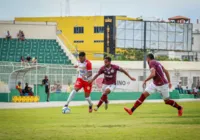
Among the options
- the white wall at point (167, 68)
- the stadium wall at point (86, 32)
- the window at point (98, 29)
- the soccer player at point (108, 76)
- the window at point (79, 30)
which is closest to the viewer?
the soccer player at point (108, 76)

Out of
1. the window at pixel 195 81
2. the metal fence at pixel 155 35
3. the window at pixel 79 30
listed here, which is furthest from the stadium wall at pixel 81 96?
the window at pixel 79 30

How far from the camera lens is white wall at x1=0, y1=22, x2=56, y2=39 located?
2542 inches

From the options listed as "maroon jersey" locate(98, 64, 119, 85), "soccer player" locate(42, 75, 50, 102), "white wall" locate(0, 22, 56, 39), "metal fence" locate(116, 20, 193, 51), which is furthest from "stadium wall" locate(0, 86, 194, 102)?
"maroon jersey" locate(98, 64, 119, 85)

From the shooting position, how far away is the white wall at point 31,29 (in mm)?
64562

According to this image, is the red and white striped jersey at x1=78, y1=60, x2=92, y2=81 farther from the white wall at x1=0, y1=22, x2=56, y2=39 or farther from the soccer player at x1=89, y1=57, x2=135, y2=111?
the white wall at x1=0, y1=22, x2=56, y2=39

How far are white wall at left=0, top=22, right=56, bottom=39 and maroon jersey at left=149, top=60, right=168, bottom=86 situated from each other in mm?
44163

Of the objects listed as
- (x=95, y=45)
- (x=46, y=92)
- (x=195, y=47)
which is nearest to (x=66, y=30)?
(x=95, y=45)

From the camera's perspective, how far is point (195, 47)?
10625 cm

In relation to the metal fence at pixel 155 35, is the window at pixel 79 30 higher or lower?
higher

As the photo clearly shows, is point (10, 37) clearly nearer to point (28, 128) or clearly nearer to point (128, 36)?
point (128, 36)

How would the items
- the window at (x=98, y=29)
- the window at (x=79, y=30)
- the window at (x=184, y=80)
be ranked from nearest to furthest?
the window at (x=184, y=80) < the window at (x=98, y=29) < the window at (x=79, y=30)

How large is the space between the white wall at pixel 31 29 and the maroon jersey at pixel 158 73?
44163 mm

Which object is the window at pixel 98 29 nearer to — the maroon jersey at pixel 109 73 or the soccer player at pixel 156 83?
the maroon jersey at pixel 109 73

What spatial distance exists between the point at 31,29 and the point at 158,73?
45.4m
